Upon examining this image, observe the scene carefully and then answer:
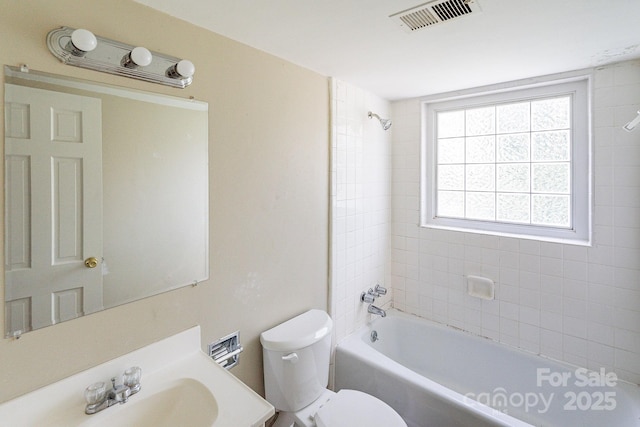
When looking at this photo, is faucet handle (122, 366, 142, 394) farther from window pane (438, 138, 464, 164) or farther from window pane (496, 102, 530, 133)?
window pane (496, 102, 530, 133)

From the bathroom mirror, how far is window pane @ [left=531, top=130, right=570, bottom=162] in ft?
6.98

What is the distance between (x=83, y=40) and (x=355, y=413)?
183 centimetres

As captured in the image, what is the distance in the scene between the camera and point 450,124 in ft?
8.14

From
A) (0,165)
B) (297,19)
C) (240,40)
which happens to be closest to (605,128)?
(297,19)

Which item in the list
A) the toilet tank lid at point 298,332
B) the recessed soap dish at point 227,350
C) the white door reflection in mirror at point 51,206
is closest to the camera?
the white door reflection in mirror at point 51,206

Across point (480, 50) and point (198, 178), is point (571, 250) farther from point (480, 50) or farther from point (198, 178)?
point (198, 178)

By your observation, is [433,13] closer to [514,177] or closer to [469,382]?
[514,177]

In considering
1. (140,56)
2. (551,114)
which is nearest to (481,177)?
(551,114)

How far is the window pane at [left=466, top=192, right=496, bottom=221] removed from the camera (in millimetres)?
2314

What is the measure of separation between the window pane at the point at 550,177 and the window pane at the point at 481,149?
0.29 meters

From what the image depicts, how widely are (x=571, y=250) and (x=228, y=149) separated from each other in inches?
82.4

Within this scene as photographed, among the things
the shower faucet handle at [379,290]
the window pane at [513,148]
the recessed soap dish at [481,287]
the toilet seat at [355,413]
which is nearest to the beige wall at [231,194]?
the toilet seat at [355,413]

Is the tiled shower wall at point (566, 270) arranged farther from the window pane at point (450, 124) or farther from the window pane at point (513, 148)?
the window pane at point (513, 148)

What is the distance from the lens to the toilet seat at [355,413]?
1.45 metres
